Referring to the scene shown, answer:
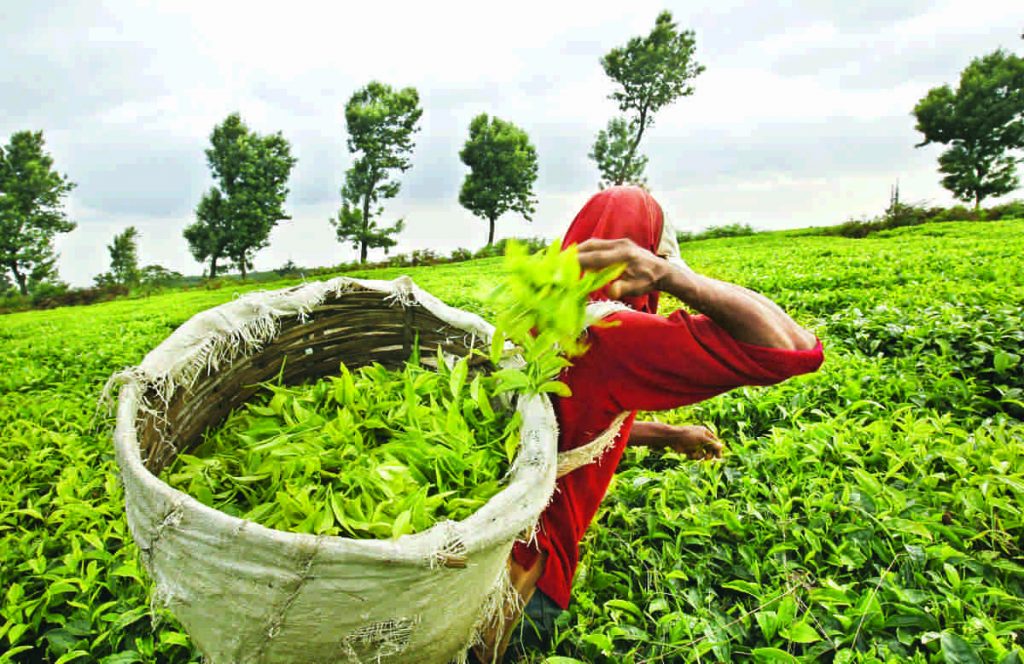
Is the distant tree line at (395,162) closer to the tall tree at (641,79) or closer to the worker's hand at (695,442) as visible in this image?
the tall tree at (641,79)

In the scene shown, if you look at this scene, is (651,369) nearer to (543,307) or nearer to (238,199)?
(543,307)

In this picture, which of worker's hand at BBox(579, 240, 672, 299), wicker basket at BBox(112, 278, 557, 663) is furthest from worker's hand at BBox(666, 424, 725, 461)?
worker's hand at BBox(579, 240, 672, 299)

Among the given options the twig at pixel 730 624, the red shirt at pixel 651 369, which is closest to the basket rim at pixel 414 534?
the red shirt at pixel 651 369

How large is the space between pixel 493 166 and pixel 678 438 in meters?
24.9

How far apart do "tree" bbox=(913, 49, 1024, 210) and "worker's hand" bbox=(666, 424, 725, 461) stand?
87.7 ft

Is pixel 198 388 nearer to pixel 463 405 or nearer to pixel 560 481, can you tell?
pixel 463 405

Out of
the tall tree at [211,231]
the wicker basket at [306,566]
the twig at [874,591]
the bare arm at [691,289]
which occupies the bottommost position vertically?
the twig at [874,591]

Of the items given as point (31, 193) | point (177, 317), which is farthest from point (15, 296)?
point (177, 317)

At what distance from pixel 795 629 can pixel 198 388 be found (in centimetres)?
158

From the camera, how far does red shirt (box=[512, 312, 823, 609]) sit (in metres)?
1.10

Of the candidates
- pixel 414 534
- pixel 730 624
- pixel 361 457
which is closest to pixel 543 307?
pixel 414 534

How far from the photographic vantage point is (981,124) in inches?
872

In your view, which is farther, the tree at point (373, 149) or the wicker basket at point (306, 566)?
the tree at point (373, 149)

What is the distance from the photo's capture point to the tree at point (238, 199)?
2409cm
